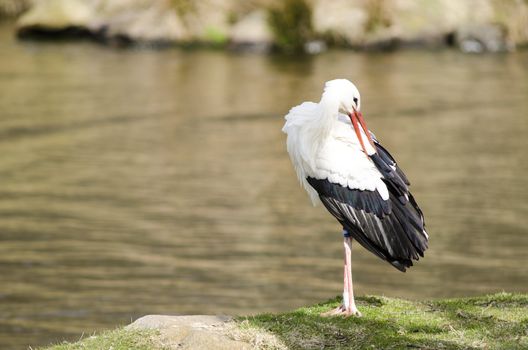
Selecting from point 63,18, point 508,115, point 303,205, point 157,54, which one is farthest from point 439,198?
point 63,18

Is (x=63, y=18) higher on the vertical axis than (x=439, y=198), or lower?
higher

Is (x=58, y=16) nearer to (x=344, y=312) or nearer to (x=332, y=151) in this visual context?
(x=332, y=151)

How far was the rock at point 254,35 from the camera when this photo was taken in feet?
124

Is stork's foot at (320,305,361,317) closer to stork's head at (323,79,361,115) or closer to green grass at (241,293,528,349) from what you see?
green grass at (241,293,528,349)

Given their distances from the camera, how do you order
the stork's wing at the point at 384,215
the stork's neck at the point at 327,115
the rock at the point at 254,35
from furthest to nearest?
the rock at the point at 254,35 < the stork's neck at the point at 327,115 < the stork's wing at the point at 384,215

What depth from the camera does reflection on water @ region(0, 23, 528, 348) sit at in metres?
14.0

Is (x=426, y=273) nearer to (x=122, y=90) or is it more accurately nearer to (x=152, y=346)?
(x=152, y=346)

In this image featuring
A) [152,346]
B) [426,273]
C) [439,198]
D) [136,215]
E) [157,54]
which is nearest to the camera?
[152,346]

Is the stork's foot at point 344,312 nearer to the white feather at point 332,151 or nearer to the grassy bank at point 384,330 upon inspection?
the grassy bank at point 384,330

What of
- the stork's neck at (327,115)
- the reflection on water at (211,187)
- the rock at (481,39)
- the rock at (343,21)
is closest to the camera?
the stork's neck at (327,115)

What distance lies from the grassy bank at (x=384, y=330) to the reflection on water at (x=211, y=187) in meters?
4.52

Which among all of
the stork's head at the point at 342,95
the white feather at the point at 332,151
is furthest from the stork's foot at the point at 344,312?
the stork's head at the point at 342,95

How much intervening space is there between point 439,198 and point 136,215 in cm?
544

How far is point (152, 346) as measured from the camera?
7.68m
